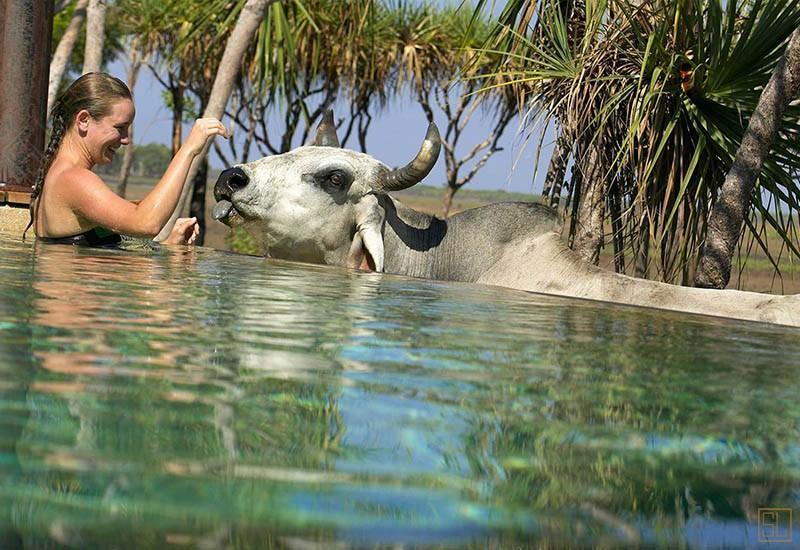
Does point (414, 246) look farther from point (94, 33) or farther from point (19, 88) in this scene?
point (94, 33)

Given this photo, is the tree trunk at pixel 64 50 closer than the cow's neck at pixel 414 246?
No

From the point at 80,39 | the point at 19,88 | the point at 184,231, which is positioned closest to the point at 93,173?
the point at 184,231

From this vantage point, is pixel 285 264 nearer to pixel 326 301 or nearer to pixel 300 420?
pixel 326 301

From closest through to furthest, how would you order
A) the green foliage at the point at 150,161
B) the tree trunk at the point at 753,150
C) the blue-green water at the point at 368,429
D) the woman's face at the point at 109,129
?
the blue-green water at the point at 368,429, the woman's face at the point at 109,129, the tree trunk at the point at 753,150, the green foliage at the point at 150,161

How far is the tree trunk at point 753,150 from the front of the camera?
649cm

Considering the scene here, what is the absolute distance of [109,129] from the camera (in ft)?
18.1

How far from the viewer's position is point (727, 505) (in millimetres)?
1571

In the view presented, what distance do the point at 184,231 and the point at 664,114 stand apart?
134 inches

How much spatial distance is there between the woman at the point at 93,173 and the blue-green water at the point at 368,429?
1600mm

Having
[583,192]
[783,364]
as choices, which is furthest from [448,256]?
[783,364]

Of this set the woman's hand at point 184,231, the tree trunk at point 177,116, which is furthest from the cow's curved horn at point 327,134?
the tree trunk at point 177,116

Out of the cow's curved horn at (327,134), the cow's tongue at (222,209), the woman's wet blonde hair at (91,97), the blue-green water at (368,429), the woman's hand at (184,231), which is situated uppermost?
the cow's curved horn at (327,134)

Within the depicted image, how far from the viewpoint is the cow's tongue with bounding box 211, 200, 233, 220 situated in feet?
24.0

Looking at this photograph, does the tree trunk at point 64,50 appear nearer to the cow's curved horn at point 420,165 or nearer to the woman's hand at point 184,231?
the cow's curved horn at point 420,165
